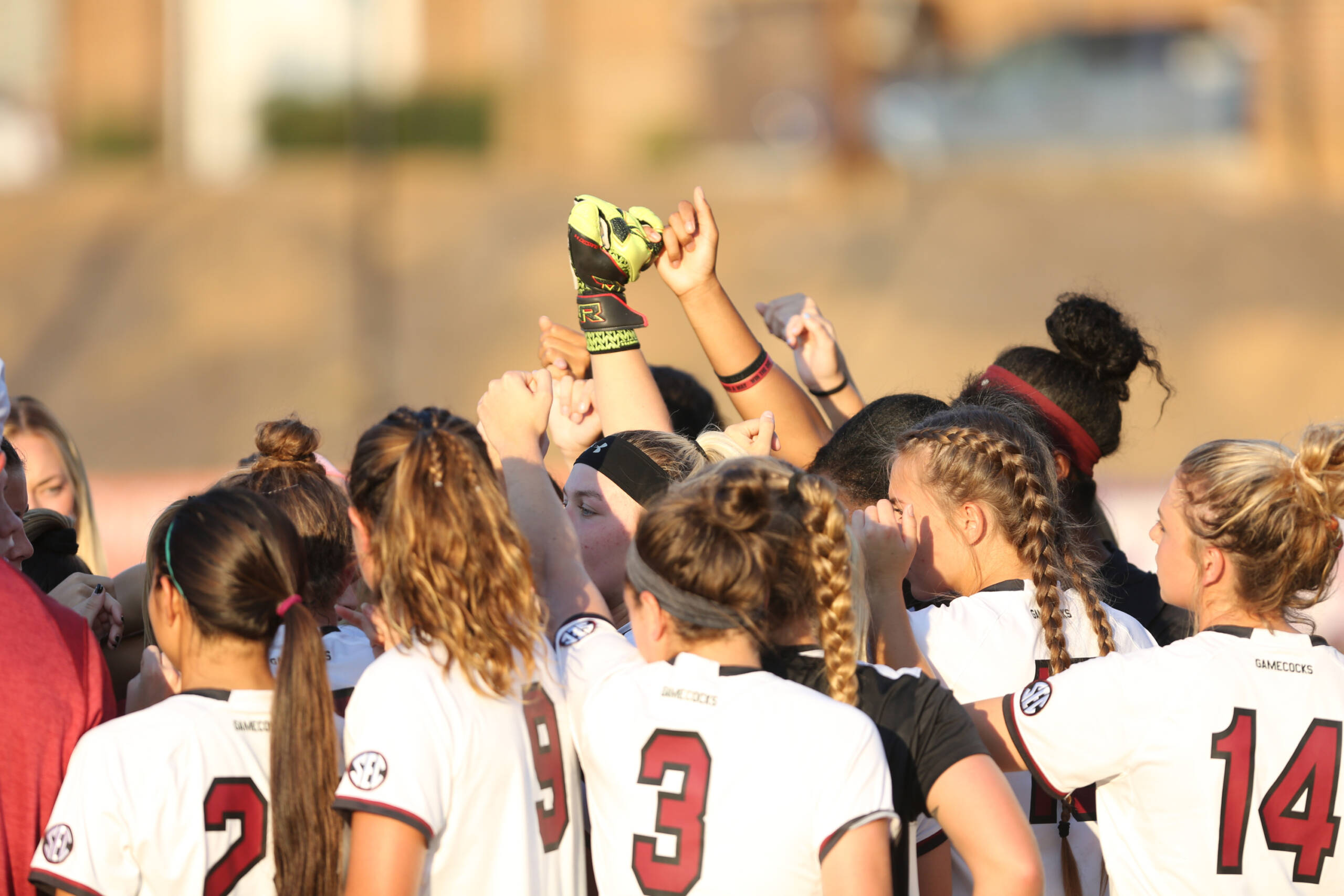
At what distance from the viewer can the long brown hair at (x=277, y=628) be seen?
2.32 meters

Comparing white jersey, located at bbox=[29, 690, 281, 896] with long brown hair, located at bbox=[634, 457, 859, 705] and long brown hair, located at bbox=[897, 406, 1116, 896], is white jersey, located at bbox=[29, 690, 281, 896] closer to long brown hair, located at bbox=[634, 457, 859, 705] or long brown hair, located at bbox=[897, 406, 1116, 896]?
long brown hair, located at bbox=[634, 457, 859, 705]

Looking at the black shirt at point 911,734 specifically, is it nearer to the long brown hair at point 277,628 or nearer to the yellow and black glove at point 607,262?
the long brown hair at point 277,628

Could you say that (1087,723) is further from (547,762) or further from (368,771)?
(368,771)

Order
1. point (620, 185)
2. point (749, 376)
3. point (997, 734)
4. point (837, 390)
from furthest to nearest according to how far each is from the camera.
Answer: point (620, 185) < point (837, 390) < point (749, 376) < point (997, 734)

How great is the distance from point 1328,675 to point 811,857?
46.3 inches

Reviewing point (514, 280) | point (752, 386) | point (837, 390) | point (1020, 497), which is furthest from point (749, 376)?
point (514, 280)

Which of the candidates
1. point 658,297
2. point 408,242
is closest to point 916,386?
point 658,297

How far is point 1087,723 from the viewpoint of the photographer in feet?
8.24

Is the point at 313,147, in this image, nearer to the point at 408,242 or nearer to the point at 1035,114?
the point at 408,242

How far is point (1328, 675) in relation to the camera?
256 centimetres

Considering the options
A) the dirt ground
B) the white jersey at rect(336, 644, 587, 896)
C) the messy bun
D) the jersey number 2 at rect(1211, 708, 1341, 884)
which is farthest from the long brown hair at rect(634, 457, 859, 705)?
the dirt ground

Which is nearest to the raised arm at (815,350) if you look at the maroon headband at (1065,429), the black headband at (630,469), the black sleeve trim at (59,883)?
the maroon headband at (1065,429)

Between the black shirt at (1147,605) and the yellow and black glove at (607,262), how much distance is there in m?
1.53

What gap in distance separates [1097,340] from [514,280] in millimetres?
16913
